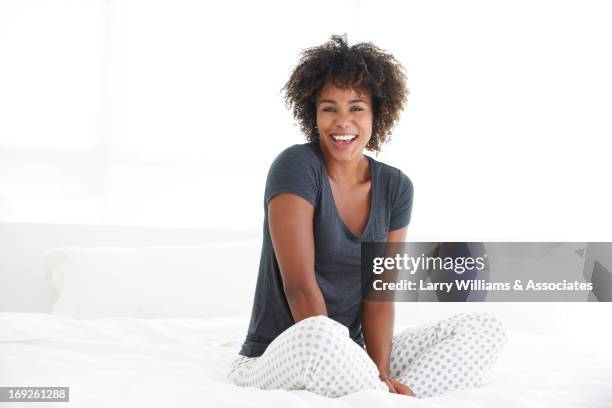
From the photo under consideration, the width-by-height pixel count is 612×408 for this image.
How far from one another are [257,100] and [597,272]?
1415 millimetres

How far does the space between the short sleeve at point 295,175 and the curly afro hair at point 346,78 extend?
6.5 inches

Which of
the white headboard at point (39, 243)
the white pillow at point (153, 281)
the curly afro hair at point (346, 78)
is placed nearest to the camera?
the curly afro hair at point (346, 78)

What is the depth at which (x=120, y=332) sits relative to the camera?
186 cm

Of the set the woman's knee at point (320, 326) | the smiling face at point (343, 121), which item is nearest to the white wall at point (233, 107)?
the smiling face at point (343, 121)

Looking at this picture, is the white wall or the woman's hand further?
the white wall

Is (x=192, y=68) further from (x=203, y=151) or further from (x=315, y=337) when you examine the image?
(x=315, y=337)

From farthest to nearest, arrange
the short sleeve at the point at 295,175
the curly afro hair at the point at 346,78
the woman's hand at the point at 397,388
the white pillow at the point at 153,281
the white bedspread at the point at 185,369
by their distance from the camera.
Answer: the white pillow at the point at 153,281 < the curly afro hair at the point at 346,78 < the short sleeve at the point at 295,175 < the woman's hand at the point at 397,388 < the white bedspread at the point at 185,369

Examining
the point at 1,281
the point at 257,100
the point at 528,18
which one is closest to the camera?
the point at 1,281

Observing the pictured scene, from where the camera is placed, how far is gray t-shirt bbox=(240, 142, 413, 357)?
142 cm

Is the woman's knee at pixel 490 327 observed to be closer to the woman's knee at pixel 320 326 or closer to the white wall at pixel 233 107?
the woman's knee at pixel 320 326

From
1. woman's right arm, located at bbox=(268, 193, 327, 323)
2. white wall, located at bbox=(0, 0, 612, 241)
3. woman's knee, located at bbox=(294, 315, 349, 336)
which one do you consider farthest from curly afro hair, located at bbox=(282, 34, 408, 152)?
white wall, located at bbox=(0, 0, 612, 241)

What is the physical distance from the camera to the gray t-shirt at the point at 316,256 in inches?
55.8

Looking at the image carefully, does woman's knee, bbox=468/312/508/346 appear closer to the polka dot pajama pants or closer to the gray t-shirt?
the polka dot pajama pants

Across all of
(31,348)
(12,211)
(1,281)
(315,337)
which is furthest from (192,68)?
(315,337)
